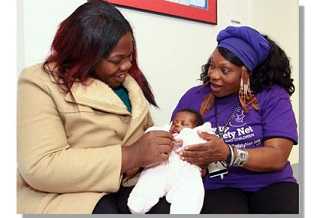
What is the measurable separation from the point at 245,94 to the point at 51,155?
0.51 m

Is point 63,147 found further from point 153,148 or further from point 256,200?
point 256,200

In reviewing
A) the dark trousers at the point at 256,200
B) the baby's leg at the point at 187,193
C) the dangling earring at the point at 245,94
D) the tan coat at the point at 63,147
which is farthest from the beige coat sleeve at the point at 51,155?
the dangling earring at the point at 245,94

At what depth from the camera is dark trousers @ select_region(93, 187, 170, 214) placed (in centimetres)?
86

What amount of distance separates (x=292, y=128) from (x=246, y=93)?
0.48 feet

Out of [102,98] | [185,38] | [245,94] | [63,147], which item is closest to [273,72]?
[245,94]

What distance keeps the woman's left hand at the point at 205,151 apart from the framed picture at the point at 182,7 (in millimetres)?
342

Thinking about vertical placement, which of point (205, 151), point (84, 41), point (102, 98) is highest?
point (84, 41)

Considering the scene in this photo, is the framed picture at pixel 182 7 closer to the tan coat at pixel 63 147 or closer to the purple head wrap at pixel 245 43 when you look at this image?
the purple head wrap at pixel 245 43

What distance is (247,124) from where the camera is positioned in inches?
40.7

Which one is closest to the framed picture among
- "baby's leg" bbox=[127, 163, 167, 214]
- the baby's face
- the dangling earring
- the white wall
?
the white wall

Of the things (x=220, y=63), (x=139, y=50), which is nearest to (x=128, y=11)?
(x=139, y=50)

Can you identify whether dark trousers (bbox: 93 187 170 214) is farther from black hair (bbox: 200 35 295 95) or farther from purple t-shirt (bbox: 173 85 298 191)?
black hair (bbox: 200 35 295 95)

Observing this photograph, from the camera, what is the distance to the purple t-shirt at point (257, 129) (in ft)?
3.31
